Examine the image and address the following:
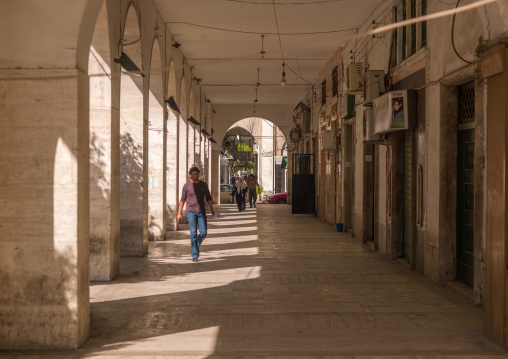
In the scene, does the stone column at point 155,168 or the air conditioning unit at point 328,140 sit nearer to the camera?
the stone column at point 155,168

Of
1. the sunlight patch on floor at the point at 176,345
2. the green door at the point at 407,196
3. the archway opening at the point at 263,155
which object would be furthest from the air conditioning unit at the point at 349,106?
the archway opening at the point at 263,155

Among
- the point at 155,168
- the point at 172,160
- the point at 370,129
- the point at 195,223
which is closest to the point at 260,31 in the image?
the point at 172,160

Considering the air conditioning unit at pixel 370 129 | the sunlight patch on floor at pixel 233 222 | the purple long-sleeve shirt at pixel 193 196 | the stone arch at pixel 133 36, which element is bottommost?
the sunlight patch on floor at pixel 233 222

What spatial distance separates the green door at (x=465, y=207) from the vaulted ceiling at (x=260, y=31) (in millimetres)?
2464

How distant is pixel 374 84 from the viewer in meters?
11.6

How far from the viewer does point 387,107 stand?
10062mm

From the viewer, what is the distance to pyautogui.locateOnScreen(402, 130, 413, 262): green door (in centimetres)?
1044

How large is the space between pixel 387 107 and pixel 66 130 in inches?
237

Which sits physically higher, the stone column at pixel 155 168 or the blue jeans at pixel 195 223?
the stone column at pixel 155 168

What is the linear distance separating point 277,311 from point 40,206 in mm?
2877

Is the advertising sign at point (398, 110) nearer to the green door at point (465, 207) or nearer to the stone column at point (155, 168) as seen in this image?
the green door at point (465, 207)

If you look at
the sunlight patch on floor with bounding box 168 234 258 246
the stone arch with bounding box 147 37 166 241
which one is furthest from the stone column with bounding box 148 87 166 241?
the sunlight patch on floor with bounding box 168 234 258 246

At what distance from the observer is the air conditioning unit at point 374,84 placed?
37.6ft

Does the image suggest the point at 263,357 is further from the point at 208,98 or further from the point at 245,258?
the point at 208,98
